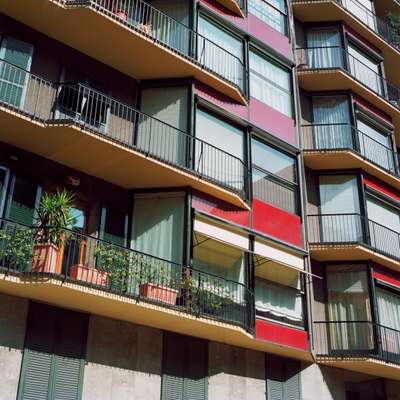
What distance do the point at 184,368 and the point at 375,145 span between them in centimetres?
1357

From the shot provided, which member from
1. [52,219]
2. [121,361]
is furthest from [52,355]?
[52,219]

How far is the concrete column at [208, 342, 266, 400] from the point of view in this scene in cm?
1706

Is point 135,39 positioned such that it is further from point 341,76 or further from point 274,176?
point 341,76

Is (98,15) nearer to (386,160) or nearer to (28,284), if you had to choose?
(28,284)

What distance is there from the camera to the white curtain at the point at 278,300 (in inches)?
748

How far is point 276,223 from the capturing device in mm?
20094

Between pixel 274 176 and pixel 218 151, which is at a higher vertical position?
pixel 274 176

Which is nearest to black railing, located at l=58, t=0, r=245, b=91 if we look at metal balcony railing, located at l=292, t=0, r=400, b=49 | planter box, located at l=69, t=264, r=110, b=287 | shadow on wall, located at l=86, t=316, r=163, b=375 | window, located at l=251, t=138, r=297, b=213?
window, located at l=251, t=138, r=297, b=213

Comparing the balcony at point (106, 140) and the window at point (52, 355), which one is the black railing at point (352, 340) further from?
the window at point (52, 355)

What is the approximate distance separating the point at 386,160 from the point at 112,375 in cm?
1583

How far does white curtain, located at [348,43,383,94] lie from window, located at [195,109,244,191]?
8.84m

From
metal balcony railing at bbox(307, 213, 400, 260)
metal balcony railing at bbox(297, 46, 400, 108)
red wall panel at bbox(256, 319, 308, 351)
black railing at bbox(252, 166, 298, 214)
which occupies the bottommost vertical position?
red wall panel at bbox(256, 319, 308, 351)

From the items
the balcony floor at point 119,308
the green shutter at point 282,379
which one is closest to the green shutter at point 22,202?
the balcony floor at point 119,308

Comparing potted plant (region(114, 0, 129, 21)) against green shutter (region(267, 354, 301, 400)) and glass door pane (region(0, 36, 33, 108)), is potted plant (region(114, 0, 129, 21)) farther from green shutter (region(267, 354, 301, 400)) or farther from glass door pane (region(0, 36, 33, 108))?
green shutter (region(267, 354, 301, 400))
